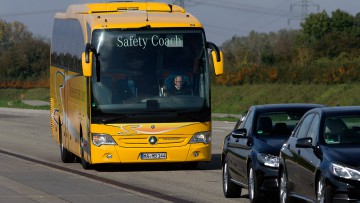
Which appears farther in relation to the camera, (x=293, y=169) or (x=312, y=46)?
(x=312, y=46)

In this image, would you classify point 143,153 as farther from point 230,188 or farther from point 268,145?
point 268,145

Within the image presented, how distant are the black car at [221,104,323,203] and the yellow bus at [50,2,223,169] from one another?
17.2ft

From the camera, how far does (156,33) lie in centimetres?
2423

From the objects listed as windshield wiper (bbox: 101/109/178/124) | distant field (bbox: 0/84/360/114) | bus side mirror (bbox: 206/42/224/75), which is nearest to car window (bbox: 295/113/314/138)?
bus side mirror (bbox: 206/42/224/75)

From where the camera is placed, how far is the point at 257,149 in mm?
16234

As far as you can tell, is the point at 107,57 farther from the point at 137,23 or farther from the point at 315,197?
the point at 315,197

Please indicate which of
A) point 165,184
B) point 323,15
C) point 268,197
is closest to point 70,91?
point 165,184

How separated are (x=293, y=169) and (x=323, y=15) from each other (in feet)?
353

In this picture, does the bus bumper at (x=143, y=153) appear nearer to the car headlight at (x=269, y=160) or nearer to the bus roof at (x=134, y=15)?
the bus roof at (x=134, y=15)

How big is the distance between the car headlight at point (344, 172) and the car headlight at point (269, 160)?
11.5 feet

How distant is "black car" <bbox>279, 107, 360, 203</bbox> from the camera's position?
12.2 meters

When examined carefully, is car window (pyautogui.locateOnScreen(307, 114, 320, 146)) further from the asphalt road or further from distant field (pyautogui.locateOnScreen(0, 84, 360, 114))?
distant field (pyautogui.locateOnScreen(0, 84, 360, 114))

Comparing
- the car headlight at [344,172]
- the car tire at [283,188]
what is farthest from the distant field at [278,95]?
the car headlight at [344,172]

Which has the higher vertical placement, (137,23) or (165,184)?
(137,23)
